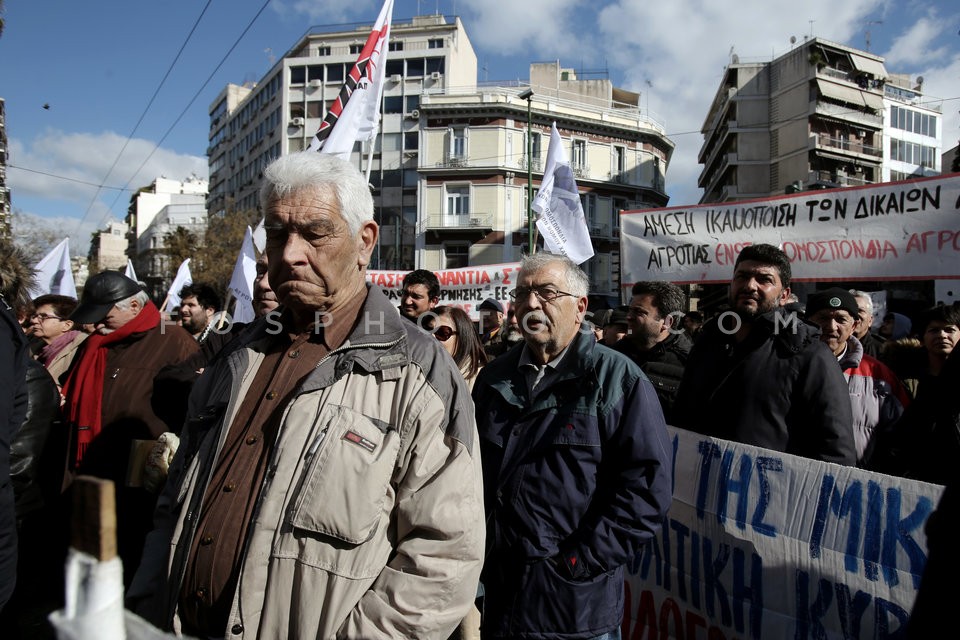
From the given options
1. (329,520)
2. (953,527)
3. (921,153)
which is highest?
(921,153)

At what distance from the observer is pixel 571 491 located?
7.77 ft

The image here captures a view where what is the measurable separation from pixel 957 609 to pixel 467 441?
1038mm

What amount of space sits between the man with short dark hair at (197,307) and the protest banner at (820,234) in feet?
15.3

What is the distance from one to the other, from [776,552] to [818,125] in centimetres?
5222

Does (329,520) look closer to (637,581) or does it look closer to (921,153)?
(637,581)

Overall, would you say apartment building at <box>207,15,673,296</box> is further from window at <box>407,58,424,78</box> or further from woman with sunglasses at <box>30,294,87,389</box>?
woman with sunglasses at <box>30,294,87,389</box>

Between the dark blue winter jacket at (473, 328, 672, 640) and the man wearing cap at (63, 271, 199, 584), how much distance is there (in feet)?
6.76

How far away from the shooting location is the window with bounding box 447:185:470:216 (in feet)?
133

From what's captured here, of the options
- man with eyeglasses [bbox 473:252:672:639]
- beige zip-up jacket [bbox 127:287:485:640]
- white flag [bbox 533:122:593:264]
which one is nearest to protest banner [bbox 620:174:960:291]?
white flag [bbox 533:122:593:264]

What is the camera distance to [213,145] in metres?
69.7

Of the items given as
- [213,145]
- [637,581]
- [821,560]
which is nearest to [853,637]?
[821,560]

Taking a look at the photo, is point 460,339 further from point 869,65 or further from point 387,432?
point 869,65

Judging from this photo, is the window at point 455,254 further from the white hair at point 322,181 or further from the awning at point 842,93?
the white hair at point 322,181

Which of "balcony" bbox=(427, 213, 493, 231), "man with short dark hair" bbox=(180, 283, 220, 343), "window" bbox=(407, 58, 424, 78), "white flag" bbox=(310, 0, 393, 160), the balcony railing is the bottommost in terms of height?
"man with short dark hair" bbox=(180, 283, 220, 343)
